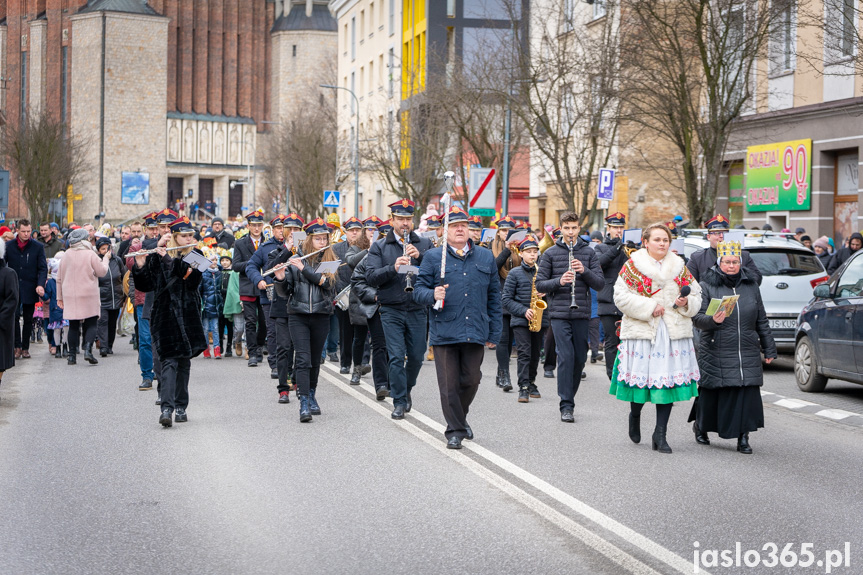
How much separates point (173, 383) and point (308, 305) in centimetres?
142

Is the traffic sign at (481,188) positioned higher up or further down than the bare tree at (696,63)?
further down

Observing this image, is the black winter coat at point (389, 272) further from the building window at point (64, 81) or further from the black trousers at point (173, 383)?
the building window at point (64, 81)

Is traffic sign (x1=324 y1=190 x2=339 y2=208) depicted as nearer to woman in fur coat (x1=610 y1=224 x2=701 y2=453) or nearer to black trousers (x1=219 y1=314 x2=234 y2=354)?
black trousers (x1=219 y1=314 x2=234 y2=354)

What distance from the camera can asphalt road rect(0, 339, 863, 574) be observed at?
6.04 metres

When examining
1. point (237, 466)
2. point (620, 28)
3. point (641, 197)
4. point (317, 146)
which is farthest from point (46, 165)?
point (237, 466)

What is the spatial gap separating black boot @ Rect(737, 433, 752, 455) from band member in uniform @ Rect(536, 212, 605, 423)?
1.93 meters

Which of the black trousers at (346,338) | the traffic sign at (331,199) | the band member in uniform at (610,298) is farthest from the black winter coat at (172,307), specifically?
the traffic sign at (331,199)

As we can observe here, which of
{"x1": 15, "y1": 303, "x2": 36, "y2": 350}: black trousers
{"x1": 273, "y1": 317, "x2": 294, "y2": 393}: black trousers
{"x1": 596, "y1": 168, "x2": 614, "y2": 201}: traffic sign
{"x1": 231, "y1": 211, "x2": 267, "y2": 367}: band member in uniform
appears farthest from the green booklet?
{"x1": 596, "y1": 168, "x2": 614, "y2": 201}: traffic sign

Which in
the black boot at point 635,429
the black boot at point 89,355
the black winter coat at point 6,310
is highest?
the black winter coat at point 6,310

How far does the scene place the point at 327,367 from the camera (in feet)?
53.2

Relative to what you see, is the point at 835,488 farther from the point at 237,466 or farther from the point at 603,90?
the point at 603,90

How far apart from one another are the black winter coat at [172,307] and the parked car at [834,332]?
670 centimetres

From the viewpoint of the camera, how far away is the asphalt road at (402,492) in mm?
6043

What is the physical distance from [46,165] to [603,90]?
131 feet
